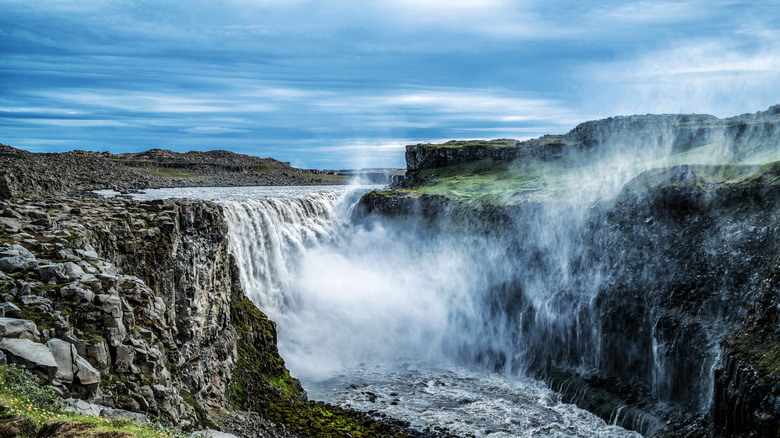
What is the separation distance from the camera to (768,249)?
31.0m

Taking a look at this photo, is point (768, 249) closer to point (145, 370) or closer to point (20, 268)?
point (145, 370)

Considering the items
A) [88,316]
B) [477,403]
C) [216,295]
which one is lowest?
[477,403]

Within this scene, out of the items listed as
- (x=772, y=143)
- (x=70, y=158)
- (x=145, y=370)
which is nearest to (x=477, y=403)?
(x=145, y=370)

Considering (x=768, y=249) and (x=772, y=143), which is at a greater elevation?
(x=772, y=143)

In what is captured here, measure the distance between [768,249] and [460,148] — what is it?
208 ft

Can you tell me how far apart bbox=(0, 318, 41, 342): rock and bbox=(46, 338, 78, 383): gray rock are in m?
0.38

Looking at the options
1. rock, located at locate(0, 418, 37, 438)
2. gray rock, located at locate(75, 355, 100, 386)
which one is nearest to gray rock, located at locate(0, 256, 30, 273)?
gray rock, located at locate(75, 355, 100, 386)

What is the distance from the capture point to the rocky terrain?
55.7 m

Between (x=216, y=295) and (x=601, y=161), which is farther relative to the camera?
(x=601, y=161)

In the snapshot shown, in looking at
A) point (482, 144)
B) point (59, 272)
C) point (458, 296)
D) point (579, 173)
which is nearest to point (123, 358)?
point (59, 272)

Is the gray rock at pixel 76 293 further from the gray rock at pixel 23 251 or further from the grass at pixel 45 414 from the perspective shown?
the grass at pixel 45 414

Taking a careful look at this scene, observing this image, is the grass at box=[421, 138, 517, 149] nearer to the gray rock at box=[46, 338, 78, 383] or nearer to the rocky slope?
the rocky slope

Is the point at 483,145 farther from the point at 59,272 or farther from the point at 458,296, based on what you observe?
the point at 59,272

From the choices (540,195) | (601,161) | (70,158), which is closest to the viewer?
(540,195)
